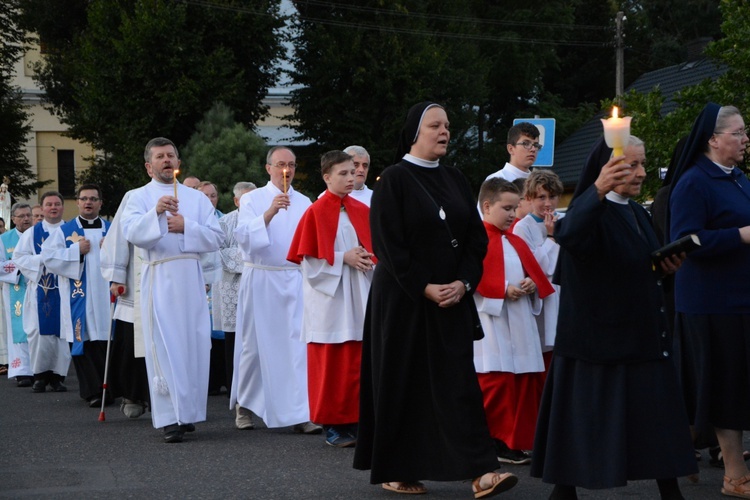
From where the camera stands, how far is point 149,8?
34.6 metres

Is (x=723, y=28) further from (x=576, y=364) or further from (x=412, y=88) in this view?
(x=412, y=88)

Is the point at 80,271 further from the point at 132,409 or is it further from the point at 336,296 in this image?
the point at 336,296

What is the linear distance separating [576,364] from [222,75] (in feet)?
95.8

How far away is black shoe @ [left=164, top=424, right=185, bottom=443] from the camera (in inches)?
377

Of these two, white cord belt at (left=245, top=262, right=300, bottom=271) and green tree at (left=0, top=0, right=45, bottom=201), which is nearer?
white cord belt at (left=245, top=262, right=300, bottom=271)

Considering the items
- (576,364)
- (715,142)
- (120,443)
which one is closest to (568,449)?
(576,364)

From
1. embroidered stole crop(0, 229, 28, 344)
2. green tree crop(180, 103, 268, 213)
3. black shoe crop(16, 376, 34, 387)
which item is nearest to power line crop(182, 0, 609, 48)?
green tree crop(180, 103, 268, 213)

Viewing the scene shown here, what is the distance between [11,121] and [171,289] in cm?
2974

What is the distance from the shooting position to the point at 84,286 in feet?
44.9

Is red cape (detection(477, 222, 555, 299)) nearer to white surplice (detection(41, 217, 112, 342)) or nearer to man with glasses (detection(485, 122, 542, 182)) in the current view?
man with glasses (detection(485, 122, 542, 182))

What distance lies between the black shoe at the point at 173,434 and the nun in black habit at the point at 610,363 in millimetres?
3994

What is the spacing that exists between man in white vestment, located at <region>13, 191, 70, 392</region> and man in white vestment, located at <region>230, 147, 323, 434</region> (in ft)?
15.5

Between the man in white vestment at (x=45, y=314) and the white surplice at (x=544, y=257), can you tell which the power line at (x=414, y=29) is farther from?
the white surplice at (x=544, y=257)

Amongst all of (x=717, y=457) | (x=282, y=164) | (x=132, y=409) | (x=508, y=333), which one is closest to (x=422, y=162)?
(x=508, y=333)
